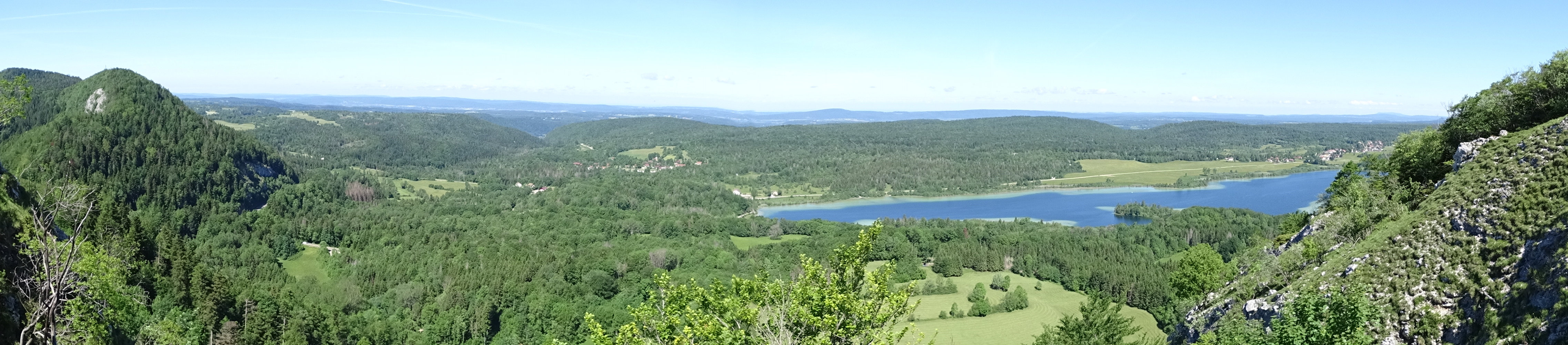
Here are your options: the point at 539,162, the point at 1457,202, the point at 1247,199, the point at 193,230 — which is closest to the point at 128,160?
Answer: the point at 193,230

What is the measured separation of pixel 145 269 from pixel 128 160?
67.3 m

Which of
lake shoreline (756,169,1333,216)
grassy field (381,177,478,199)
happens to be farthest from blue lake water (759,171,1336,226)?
grassy field (381,177,478,199)

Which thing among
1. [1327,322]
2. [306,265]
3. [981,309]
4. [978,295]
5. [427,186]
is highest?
[1327,322]

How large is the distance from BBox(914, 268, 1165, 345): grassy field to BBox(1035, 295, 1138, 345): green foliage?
2101 cm

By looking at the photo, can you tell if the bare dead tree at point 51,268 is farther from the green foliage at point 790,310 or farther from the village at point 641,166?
the village at point 641,166

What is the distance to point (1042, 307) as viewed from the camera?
6269cm

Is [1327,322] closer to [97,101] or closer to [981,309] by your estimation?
[981,309]

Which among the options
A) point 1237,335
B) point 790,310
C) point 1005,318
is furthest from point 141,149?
point 1237,335

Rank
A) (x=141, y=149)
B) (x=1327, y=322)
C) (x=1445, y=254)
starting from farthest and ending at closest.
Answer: (x=141, y=149), (x=1445, y=254), (x=1327, y=322)

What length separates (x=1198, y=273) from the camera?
37.3 m

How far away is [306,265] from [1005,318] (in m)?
67.3

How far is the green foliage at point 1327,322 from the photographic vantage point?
608 inches

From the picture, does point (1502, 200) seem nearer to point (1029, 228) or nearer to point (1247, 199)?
point (1029, 228)

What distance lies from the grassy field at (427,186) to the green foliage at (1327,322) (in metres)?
129
